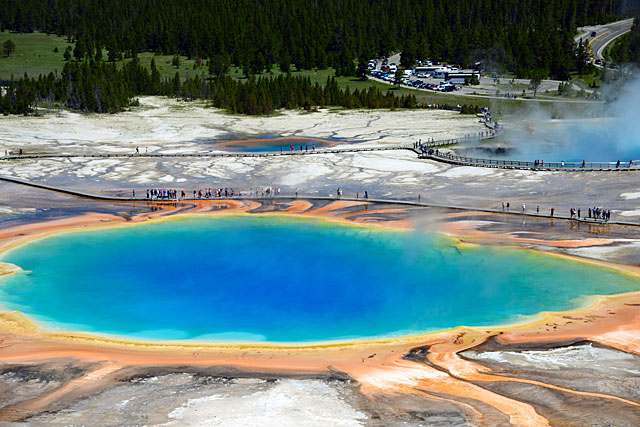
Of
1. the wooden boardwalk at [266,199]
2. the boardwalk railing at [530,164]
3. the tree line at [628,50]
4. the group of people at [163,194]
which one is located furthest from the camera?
the tree line at [628,50]

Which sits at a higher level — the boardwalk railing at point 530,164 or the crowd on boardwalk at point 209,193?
the boardwalk railing at point 530,164

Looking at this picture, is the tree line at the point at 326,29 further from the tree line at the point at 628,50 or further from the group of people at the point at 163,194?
the group of people at the point at 163,194

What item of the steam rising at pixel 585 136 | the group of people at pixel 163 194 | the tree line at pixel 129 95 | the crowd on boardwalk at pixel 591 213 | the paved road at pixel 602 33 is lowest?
the group of people at pixel 163 194

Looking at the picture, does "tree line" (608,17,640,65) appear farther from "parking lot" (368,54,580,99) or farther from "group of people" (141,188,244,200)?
"group of people" (141,188,244,200)

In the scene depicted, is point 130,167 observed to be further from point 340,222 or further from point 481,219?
point 481,219

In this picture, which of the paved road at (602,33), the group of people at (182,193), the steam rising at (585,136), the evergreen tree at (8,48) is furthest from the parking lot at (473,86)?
the evergreen tree at (8,48)

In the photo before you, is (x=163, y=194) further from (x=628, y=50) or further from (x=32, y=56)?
(x=32, y=56)

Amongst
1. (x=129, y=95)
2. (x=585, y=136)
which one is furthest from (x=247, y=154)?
(x=129, y=95)

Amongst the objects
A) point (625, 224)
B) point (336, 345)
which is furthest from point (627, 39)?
point (336, 345)
